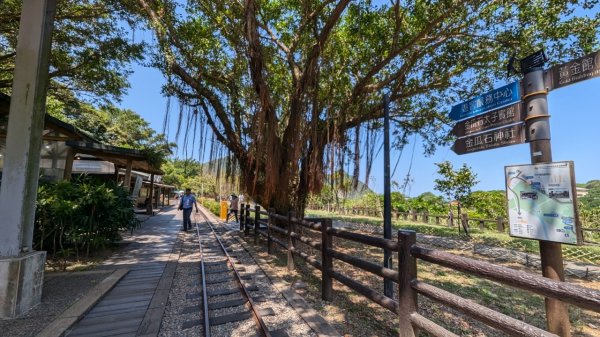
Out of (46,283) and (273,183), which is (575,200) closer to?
(273,183)

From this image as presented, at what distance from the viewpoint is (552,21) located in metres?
5.48

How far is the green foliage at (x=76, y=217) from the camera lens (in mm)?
4809

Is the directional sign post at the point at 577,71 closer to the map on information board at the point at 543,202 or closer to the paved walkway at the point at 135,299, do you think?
the map on information board at the point at 543,202

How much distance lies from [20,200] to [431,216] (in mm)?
16786

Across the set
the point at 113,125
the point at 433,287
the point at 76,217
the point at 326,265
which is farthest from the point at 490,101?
the point at 113,125

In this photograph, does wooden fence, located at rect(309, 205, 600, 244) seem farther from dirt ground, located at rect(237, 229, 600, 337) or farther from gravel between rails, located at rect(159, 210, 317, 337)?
gravel between rails, located at rect(159, 210, 317, 337)

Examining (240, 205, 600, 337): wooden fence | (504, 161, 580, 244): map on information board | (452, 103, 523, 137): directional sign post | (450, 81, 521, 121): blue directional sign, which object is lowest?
(240, 205, 600, 337): wooden fence

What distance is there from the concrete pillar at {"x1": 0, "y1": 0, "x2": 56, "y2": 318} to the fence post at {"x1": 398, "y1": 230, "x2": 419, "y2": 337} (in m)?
3.93

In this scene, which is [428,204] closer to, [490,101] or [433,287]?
A: [490,101]

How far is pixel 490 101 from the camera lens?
8.39ft

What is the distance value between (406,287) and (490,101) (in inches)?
72.2

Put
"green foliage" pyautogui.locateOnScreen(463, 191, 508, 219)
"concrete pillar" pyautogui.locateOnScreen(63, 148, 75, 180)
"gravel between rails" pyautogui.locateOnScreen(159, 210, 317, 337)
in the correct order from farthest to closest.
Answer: "green foliage" pyautogui.locateOnScreen(463, 191, 508, 219), "concrete pillar" pyautogui.locateOnScreen(63, 148, 75, 180), "gravel between rails" pyautogui.locateOnScreen(159, 210, 317, 337)

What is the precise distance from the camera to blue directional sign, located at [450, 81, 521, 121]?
7.79 feet

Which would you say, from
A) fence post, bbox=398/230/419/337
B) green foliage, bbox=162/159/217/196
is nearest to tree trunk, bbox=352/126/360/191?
fence post, bbox=398/230/419/337
